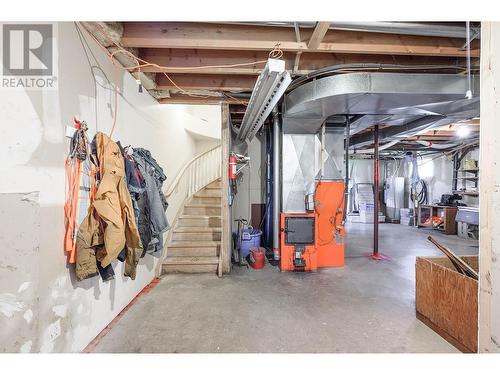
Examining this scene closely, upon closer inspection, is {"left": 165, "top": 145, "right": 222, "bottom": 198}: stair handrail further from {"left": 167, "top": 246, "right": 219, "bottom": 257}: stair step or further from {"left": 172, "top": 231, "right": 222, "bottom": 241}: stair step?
{"left": 167, "top": 246, "right": 219, "bottom": 257}: stair step

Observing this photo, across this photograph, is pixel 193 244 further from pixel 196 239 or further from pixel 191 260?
pixel 191 260

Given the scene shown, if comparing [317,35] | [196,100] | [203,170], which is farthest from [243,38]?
[203,170]

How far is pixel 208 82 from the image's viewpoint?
283 centimetres

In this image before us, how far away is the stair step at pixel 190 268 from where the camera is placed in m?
3.27

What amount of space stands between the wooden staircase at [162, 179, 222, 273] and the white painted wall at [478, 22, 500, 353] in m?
2.85

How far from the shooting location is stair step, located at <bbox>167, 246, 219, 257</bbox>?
3.51m

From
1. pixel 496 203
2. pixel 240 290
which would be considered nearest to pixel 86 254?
pixel 240 290

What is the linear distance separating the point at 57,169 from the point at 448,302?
3.10 metres

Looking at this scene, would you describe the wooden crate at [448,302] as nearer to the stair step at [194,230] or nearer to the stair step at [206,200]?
the stair step at [194,230]

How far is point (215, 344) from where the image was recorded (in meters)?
1.76

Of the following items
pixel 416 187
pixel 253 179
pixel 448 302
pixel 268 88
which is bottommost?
pixel 448 302

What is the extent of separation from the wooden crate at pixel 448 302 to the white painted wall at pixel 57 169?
290 cm
